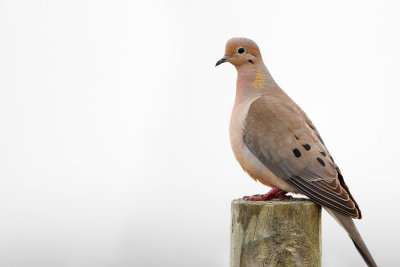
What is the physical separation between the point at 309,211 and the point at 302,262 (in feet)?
1.74

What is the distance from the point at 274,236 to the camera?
15.5ft

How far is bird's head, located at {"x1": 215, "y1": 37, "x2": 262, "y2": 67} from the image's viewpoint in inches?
252

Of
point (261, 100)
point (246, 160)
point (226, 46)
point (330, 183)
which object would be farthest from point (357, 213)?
point (226, 46)

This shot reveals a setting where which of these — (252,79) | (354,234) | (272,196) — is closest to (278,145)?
(272,196)

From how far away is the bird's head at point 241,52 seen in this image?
252 inches

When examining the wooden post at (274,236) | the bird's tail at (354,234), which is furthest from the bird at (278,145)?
the wooden post at (274,236)

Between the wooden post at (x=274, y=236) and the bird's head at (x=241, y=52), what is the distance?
2.27 m

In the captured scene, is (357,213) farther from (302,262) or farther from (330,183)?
(302,262)

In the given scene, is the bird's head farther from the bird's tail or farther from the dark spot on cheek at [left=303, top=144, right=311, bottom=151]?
A: the bird's tail

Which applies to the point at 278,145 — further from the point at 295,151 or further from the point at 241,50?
the point at 241,50

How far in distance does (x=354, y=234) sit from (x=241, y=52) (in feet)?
8.88

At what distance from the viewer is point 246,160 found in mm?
5902

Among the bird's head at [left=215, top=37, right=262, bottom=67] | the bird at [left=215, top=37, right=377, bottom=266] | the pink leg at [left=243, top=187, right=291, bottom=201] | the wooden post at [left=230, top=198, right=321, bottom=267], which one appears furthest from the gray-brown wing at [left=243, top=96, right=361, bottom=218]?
the bird's head at [left=215, top=37, right=262, bottom=67]

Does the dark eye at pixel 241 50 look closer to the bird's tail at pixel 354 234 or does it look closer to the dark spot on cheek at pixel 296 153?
the dark spot on cheek at pixel 296 153
